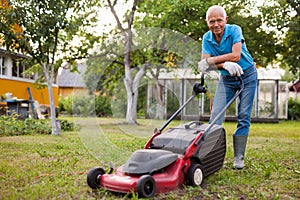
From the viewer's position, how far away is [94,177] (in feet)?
10.4

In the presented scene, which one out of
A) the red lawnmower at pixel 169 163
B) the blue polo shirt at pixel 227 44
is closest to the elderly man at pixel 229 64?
the blue polo shirt at pixel 227 44

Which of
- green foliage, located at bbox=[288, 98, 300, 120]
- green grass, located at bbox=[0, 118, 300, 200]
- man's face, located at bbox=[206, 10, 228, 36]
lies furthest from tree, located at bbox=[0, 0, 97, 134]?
green foliage, located at bbox=[288, 98, 300, 120]

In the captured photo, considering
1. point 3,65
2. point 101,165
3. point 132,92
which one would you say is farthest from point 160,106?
point 3,65

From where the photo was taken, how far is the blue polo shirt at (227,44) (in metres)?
3.85

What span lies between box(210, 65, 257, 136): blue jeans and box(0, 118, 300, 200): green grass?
1.53 feet

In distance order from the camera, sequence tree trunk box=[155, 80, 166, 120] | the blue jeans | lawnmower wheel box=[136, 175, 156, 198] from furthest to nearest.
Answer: tree trunk box=[155, 80, 166, 120], the blue jeans, lawnmower wheel box=[136, 175, 156, 198]

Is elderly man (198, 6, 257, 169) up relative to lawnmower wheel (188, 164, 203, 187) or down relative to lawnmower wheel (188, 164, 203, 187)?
up

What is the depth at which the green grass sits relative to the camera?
10.3ft

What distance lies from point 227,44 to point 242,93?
0.57m

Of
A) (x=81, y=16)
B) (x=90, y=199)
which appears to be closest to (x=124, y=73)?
(x=81, y=16)

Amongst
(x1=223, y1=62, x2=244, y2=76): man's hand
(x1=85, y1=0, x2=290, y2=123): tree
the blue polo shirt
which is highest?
(x1=85, y1=0, x2=290, y2=123): tree

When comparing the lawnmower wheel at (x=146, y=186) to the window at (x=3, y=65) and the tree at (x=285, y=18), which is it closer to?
the tree at (x=285, y=18)

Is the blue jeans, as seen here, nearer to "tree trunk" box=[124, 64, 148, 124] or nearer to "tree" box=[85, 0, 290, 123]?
"tree trunk" box=[124, 64, 148, 124]

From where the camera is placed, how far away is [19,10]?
726cm
